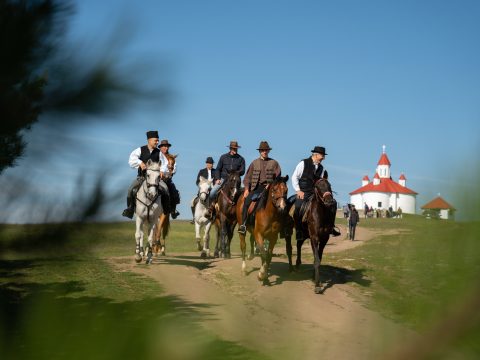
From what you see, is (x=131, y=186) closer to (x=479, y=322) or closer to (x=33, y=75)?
(x=33, y=75)

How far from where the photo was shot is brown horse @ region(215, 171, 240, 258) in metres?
17.9

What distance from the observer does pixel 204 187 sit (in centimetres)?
1962

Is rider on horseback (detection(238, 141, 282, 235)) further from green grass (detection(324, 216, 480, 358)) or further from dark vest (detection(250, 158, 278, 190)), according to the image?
green grass (detection(324, 216, 480, 358))

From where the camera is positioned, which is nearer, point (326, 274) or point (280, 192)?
point (280, 192)

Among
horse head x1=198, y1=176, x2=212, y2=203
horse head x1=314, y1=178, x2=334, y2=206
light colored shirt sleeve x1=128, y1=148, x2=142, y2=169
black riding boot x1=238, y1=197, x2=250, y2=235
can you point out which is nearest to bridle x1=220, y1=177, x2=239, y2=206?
horse head x1=198, y1=176, x2=212, y2=203

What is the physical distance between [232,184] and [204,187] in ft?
6.20

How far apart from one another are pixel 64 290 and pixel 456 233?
88 centimetres

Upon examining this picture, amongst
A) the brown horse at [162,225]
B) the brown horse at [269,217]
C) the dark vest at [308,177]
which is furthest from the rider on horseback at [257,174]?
the brown horse at [162,225]

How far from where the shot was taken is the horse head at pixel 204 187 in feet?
64.3

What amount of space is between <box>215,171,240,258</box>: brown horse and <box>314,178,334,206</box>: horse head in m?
4.36

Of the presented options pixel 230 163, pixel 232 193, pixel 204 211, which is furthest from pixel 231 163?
pixel 204 211

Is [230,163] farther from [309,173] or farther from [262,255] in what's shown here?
[262,255]

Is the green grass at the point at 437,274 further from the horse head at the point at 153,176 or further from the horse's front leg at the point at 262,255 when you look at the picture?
the horse head at the point at 153,176

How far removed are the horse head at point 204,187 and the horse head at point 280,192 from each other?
600cm
